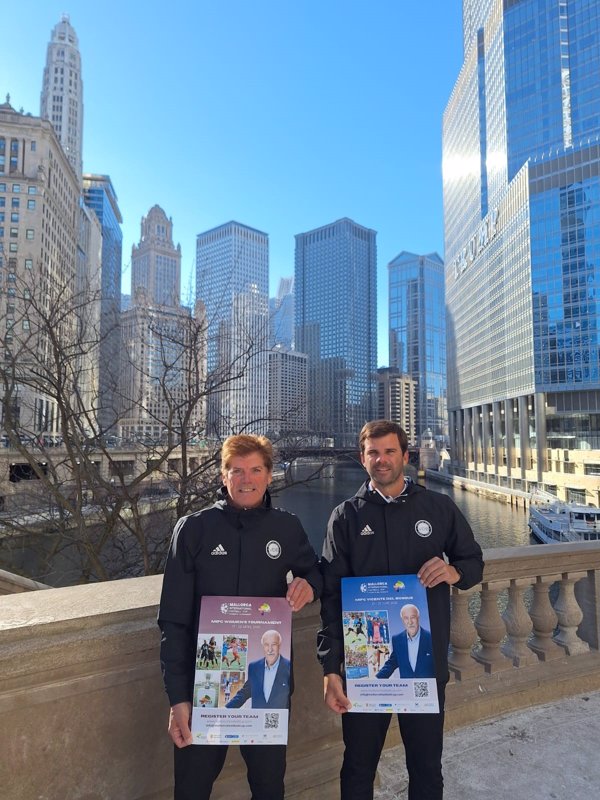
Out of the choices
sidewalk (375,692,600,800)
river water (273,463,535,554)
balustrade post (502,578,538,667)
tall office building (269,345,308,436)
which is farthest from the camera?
river water (273,463,535,554)

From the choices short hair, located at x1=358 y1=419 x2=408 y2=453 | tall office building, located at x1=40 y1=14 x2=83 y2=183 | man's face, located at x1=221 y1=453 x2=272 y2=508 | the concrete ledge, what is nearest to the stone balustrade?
the concrete ledge

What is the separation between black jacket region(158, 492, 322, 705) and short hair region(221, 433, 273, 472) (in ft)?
0.66

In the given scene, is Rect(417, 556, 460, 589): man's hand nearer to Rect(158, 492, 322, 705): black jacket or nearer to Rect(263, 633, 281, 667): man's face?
Rect(158, 492, 322, 705): black jacket

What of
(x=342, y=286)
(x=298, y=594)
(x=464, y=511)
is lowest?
(x=464, y=511)

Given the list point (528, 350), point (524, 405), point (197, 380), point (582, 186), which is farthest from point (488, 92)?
point (197, 380)

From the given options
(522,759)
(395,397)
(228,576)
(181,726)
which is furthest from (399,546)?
(395,397)

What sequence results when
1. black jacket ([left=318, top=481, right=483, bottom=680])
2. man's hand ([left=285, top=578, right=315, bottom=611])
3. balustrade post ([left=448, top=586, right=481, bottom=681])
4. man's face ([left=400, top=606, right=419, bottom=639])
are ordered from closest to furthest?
1. man's hand ([left=285, top=578, right=315, bottom=611])
2. man's face ([left=400, top=606, right=419, bottom=639])
3. black jacket ([left=318, top=481, right=483, bottom=680])
4. balustrade post ([left=448, top=586, right=481, bottom=681])

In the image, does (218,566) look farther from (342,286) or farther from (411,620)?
(342,286)

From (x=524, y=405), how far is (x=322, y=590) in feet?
241

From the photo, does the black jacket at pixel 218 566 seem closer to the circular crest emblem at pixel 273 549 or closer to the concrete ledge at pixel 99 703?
the circular crest emblem at pixel 273 549

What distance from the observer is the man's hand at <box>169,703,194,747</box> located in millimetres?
1984

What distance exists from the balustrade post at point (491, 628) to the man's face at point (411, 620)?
4.93 feet

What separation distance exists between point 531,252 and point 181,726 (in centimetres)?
7583

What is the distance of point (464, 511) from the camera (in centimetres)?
5178
